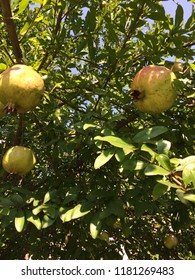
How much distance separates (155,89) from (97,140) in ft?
1.26

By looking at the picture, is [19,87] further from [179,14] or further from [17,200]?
[179,14]

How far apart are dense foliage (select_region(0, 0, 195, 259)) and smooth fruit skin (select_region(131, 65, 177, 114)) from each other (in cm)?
8

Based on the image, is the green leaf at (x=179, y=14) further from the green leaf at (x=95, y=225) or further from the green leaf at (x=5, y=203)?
the green leaf at (x=5, y=203)

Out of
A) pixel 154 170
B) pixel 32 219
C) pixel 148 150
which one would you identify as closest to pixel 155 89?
pixel 148 150

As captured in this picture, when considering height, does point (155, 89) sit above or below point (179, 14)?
below

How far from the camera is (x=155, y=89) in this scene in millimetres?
1763

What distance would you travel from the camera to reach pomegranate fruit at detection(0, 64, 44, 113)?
1666 millimetres

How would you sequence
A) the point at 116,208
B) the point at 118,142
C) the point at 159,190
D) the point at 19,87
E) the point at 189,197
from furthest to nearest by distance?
1. the point at 116,208
2. the point at 19,87
3. the point at 118,142
4. the point at 159,190
5. the point at 189,197

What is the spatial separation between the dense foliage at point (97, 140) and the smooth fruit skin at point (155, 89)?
0.08 m

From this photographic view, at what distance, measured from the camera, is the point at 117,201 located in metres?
1.82

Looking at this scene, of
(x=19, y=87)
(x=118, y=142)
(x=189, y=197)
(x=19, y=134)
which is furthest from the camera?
(x=19, y=134)

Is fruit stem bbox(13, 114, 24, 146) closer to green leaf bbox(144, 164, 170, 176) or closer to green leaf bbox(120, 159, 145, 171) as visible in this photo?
green leaf bbox(120, 159, 145, 171)

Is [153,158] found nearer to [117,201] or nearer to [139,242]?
[117,201]
